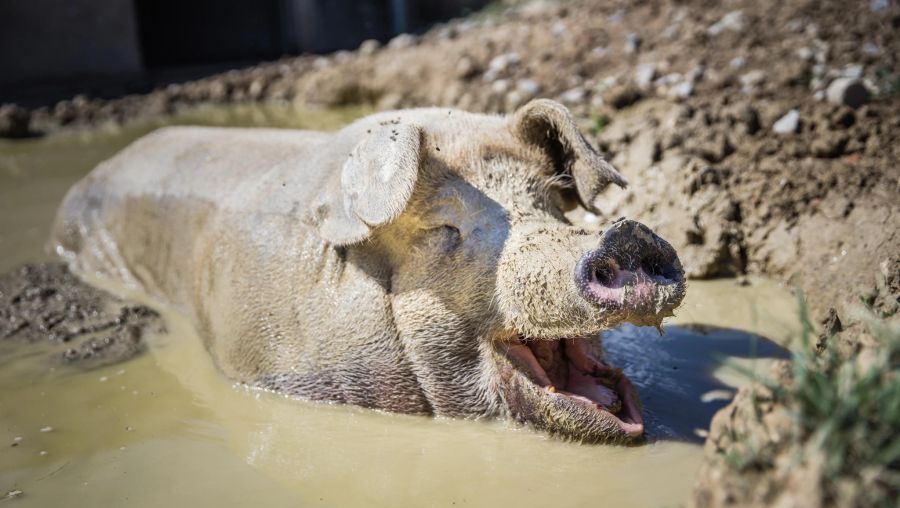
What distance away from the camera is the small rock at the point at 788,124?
5.23 meters

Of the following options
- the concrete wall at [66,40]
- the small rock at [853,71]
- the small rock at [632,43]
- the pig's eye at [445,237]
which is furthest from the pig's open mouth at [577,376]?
the concrete wall at [66,40]

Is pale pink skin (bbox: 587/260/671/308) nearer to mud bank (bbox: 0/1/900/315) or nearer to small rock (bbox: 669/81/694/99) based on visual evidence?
mud bank (bbox: 0/1/900/315)

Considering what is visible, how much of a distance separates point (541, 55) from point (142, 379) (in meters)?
5.14

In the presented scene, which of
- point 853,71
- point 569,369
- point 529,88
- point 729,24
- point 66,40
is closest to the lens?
point 569,369

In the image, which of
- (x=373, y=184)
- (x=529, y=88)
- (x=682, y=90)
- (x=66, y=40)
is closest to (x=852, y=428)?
(x=373, y=184)

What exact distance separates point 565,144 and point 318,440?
1.52m

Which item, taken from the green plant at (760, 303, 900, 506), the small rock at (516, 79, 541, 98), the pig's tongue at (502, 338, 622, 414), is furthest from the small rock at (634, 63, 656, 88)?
the green plant at (760, 303, 900, 506)

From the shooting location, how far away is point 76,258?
18.3ft

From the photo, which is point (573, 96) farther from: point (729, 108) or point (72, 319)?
point (72, 319)

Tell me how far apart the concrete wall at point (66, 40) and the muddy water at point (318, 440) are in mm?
8396

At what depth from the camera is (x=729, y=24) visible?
7.16 meters

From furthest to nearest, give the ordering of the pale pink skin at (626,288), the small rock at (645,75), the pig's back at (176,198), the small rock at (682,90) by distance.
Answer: the small rock at (645,75), the small rock at (682,90), the pig's back at (176,198), the pale pink skin at (626,288)

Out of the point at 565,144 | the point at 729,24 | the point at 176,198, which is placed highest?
the point at 729,24

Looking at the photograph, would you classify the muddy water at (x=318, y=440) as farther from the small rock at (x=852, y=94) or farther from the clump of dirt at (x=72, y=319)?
the small rock at (x=852, y=94)
